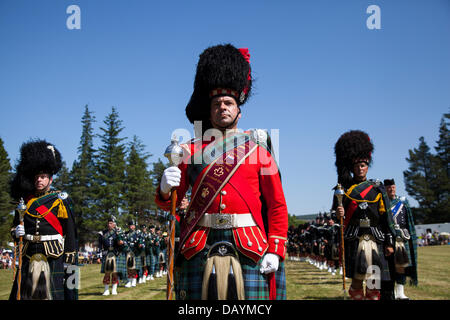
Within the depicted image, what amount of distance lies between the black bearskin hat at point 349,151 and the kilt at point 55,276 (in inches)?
221

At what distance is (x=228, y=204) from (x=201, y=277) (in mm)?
687

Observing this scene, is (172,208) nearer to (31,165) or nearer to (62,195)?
(62,195)

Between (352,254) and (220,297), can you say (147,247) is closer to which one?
(352,254)

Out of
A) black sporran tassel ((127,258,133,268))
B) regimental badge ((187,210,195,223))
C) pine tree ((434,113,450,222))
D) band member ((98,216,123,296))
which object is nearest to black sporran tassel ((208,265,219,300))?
regimental badge ((187,210,195,223))

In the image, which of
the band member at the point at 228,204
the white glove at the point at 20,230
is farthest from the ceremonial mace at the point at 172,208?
the white glove at the point at 20,230

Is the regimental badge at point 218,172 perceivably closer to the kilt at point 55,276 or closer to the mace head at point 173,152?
the mace head at point 173,152

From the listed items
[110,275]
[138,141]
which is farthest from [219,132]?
[138,141]

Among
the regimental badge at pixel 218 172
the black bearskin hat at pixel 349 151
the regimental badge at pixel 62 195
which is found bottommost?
the regimental badge at pixel 62 195

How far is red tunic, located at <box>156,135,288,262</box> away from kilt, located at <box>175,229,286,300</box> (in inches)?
2.5

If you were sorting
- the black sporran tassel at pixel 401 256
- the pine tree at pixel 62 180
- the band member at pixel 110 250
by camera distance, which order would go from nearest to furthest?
the black sporran tassel at pixel 401 256 → the band member at pixel 110 250 → the pine tree at pixel 62 180

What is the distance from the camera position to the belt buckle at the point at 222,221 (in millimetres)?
3617

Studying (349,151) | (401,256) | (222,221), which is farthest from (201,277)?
(401,256)

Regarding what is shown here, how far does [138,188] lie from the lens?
61.9 m

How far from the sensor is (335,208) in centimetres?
771
